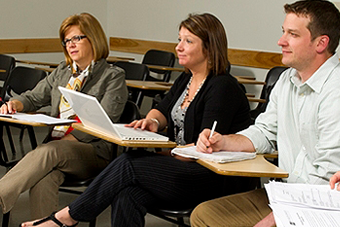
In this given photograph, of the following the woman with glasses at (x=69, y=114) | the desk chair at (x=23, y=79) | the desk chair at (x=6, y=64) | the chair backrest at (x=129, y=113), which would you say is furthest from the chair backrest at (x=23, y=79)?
the chair backrest at (x=129, y=113)

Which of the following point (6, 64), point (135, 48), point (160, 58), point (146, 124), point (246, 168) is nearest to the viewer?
point (246, 168)

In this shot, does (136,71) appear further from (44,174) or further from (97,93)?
(44,174)

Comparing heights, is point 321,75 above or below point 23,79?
above

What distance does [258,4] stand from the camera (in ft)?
18.7

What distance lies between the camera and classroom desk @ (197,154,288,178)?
1809 mm

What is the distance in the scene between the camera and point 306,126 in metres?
2.07

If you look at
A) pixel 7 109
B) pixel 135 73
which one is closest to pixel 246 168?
pixel 7 109

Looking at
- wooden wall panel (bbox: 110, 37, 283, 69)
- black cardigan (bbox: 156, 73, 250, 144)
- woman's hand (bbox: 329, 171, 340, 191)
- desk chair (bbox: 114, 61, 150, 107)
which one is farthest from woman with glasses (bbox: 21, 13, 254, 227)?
wooden wall panel (bbox: 110, 37, 283, 69)

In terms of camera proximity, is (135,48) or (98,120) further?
(135,48)

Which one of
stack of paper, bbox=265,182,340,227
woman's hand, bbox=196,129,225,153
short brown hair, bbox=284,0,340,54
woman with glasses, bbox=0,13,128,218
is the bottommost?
woman with glasses, bbox=0,13,128,218

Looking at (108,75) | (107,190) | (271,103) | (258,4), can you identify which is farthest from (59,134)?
(258,4)

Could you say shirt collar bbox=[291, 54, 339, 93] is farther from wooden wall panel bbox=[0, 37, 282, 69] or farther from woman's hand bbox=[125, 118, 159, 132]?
wooden wall panel bbox=[0, 37, 282, 69]

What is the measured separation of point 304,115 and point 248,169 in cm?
38

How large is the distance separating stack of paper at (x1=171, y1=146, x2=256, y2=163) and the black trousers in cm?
16
